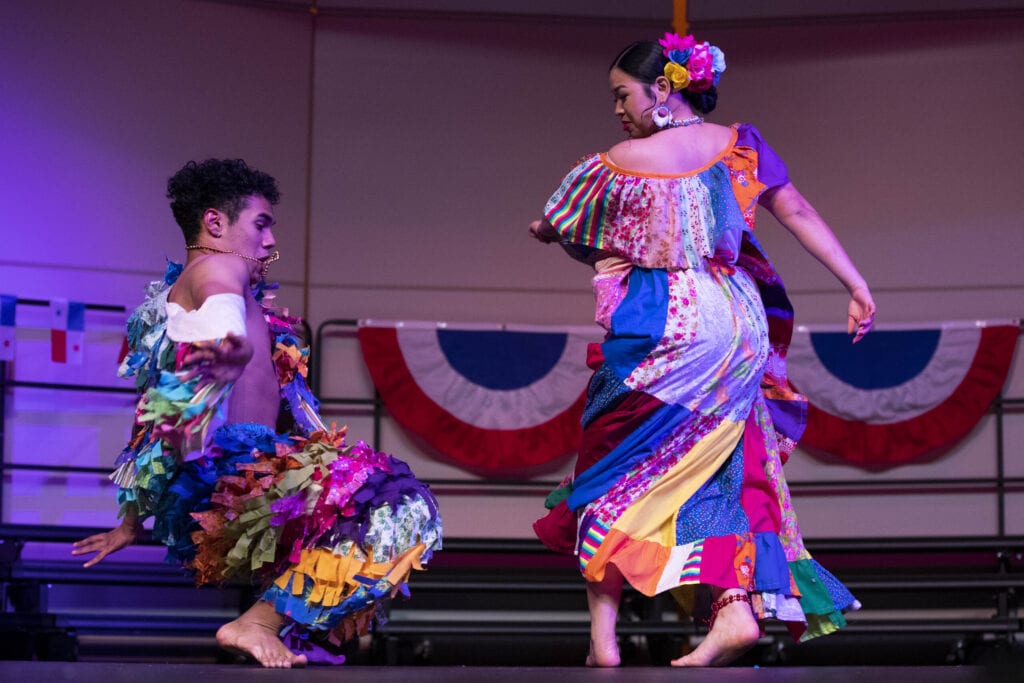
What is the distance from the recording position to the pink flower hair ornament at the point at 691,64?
9.68ft

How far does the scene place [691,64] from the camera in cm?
295

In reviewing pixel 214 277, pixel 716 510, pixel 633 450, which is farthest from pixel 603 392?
pixel 214 277

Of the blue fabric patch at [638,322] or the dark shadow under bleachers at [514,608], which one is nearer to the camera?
the blue fabric patch at [638,322]

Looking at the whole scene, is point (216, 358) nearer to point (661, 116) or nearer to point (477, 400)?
point (661, 116)

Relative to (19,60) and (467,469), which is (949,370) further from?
(19,60)

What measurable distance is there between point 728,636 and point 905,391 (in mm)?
2833

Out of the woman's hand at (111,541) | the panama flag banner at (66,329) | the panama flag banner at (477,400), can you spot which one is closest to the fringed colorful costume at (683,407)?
the woman's hand at (111,541)

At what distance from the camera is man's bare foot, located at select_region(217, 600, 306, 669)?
276 centimetres

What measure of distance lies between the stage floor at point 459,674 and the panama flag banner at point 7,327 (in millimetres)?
2558

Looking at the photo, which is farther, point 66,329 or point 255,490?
point 66,329

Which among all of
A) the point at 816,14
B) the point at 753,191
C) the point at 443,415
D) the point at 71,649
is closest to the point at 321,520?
the point at 753,191

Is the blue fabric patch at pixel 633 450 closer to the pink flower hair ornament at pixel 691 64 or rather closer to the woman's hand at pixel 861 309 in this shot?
the woman's hand at pixel 861 309

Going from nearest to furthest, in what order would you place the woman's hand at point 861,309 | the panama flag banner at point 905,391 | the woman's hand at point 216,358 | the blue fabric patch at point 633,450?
1. the woman's hand at point 216,358
2. the blue fabric patch at point 633,450
3. the woman's hand at point 861,309
4. the panama flag banner at point 905,391

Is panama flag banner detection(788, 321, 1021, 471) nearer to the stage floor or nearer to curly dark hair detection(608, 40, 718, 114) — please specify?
curly dark hair detection(608, 40, 718, 114)
